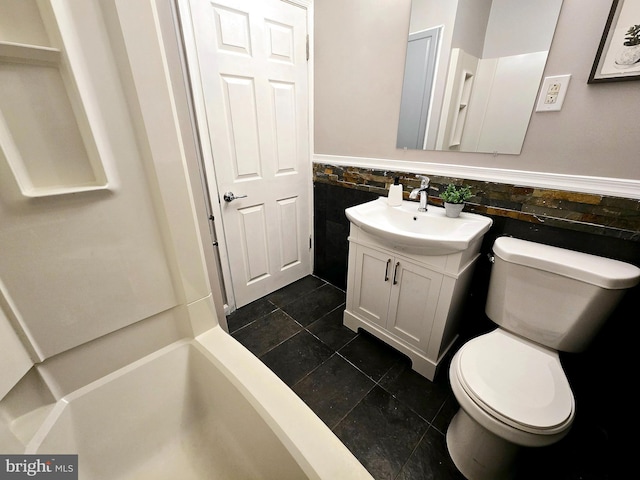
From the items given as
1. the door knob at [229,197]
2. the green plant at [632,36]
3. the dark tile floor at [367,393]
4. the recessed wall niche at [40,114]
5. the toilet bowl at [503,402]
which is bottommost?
the dark tile floor at [367,393]

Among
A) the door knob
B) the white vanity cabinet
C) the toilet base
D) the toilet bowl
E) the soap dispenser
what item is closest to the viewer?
the toilet bowl

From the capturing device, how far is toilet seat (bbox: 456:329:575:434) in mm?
830

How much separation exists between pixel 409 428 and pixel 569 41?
1730 mm

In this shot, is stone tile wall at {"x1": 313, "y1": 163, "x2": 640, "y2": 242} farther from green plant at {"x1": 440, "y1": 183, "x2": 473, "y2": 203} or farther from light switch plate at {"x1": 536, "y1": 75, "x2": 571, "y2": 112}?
light switch plate at {"x1": 536, "y1": 75, "x2": 571, "y2": 112}

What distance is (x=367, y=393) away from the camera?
1.35 metres

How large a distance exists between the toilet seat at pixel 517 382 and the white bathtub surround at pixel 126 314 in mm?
607

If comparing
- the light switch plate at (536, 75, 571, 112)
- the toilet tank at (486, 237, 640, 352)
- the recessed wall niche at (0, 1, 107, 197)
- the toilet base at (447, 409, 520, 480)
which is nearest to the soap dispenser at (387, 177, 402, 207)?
the toilet tank at (486, 237, 640, 352)

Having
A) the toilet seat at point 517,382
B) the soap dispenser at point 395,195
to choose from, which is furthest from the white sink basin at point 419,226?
the toilet seat at point 517,382

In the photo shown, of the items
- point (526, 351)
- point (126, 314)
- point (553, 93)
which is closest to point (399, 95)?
point (553, 93)

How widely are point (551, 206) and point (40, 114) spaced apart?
1.72 meters

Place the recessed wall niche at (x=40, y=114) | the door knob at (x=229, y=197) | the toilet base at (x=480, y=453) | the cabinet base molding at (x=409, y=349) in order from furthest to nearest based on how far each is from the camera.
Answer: the door knob at (x=229, y=197) → the cabinet base molding at (x=409, y=349) → the toilet base at (x=480, y=453) → the recessed wall niche at (x=40, y=114)

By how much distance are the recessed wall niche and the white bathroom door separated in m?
0.91

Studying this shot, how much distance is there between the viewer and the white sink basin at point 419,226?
1109 mm

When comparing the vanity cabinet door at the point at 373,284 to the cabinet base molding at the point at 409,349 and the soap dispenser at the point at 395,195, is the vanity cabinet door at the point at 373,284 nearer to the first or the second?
the cabinet base molding at the point at 409,349
